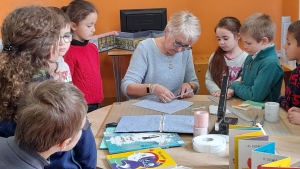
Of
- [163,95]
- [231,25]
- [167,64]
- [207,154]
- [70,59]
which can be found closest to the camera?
[207,154]

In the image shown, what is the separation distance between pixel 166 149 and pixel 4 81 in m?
0.72

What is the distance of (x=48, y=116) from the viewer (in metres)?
1.12

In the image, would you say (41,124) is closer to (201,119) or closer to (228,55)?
(201,119)

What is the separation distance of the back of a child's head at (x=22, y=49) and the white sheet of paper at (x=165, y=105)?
0.89 metres

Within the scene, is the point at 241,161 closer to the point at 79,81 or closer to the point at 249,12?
the point at 79,81

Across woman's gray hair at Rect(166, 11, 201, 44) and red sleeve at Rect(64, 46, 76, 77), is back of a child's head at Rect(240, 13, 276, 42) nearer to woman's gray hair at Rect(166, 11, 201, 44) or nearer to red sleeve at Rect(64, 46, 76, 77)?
woman's gray hair at Rect(166, 11, 201, 44)

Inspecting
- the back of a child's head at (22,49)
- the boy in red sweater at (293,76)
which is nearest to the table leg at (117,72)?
the boy in red sweater at (293,76)

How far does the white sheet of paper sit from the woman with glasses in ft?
0.16

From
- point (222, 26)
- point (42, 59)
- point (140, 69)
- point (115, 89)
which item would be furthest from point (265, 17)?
point (115, 89)

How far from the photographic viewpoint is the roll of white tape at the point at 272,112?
189 cm

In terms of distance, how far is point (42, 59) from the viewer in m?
1.41

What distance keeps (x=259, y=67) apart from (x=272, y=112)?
504mm

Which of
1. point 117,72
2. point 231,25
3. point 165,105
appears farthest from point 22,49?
point 117,72

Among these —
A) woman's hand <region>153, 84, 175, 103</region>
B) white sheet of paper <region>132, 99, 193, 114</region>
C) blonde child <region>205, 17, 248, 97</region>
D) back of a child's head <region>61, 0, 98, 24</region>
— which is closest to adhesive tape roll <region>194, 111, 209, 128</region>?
white sheet of paper <region>132, 99, 193, 114</region>
